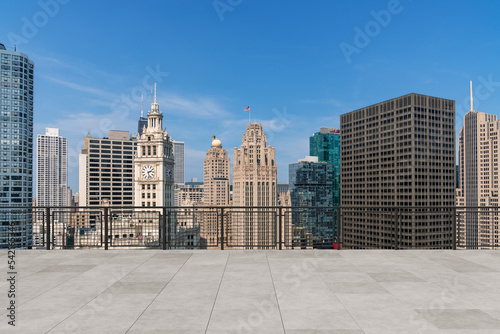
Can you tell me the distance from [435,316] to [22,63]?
163748mm

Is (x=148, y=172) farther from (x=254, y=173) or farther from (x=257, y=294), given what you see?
(x=257, y=294)

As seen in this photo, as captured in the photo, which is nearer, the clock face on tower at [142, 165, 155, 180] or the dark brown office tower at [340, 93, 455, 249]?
the clock face on tower at [142, 165, 155, 180]

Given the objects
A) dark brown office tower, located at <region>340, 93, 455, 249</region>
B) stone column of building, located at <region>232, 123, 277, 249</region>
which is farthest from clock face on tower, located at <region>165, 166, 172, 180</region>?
dark brown office tower, located at <region>340, 93, 455, 249</region>

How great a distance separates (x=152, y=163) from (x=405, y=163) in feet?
347

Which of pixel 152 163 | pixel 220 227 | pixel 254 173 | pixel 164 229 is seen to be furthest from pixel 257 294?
pixel 254 173

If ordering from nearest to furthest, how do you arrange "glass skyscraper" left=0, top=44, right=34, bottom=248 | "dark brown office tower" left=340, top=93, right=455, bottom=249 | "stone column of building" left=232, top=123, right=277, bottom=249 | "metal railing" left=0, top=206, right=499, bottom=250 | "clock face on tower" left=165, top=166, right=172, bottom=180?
"metal railing" left=0, top=206, right=499, bottom=250
"glass skyscraper" left=0, top=44, right=34, bottom=248
"clock face on tower" left=165, top=166, right=172, bottom=180
"dark brown office tower" left=340, top=93, right=455, bottom=249
"stone column of building" left=232, top=123, right=277, bottom=249

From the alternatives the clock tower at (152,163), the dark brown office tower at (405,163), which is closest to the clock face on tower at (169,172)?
the clock tower at (152,163)

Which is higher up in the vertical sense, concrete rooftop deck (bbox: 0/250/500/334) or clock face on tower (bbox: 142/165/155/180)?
clock face on tower (bbox: 142/165/155/180)

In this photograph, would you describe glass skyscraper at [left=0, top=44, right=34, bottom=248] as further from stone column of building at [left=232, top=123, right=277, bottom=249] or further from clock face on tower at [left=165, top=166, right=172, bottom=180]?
stone column of building at [left=232, top=123, right=277, bottom=249]

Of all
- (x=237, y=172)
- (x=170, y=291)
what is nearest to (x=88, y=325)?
(x=170, y=291)

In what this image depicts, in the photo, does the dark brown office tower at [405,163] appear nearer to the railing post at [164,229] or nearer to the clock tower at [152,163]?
the clock tower at [152,163]

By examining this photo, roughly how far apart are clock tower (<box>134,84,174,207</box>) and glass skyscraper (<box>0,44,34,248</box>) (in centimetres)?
4078

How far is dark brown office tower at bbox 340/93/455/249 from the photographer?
487ft

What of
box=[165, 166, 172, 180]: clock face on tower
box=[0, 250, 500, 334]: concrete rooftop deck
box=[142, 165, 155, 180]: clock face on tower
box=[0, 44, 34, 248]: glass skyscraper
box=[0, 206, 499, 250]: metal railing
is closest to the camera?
box=[0, 250, 500, 334]: concrete rooftop deck
